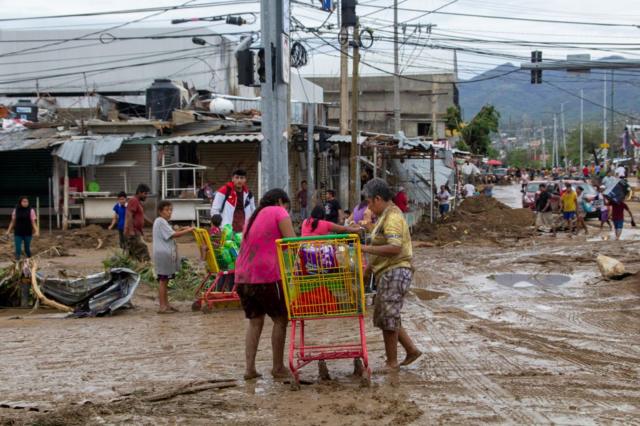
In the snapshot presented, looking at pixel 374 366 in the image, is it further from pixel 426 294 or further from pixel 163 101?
pixel 163 101

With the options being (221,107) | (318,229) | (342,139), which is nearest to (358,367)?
(318,229)

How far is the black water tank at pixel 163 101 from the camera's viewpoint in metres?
30.7

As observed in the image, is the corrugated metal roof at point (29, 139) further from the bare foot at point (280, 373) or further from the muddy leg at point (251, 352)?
the bare foot at point (280, 373)

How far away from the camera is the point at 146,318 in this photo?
11.5 m

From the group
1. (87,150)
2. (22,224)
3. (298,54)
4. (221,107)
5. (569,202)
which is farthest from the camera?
(221,107)

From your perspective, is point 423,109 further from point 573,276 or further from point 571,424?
point 571,424

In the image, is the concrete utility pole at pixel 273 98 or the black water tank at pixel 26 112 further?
the black water tank at pixel 26 112

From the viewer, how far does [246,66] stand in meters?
13.2

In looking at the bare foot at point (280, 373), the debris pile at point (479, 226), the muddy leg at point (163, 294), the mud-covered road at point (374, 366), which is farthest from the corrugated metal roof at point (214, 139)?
the bare foot at point (280, 373)

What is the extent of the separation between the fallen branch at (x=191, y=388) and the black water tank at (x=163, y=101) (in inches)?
960

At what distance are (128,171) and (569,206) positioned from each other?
565 inches

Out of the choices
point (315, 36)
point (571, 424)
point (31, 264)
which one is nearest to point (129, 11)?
point (315, 36)

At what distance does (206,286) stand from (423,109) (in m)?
51.7

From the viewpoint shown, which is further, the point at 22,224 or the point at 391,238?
the point at 22,224
